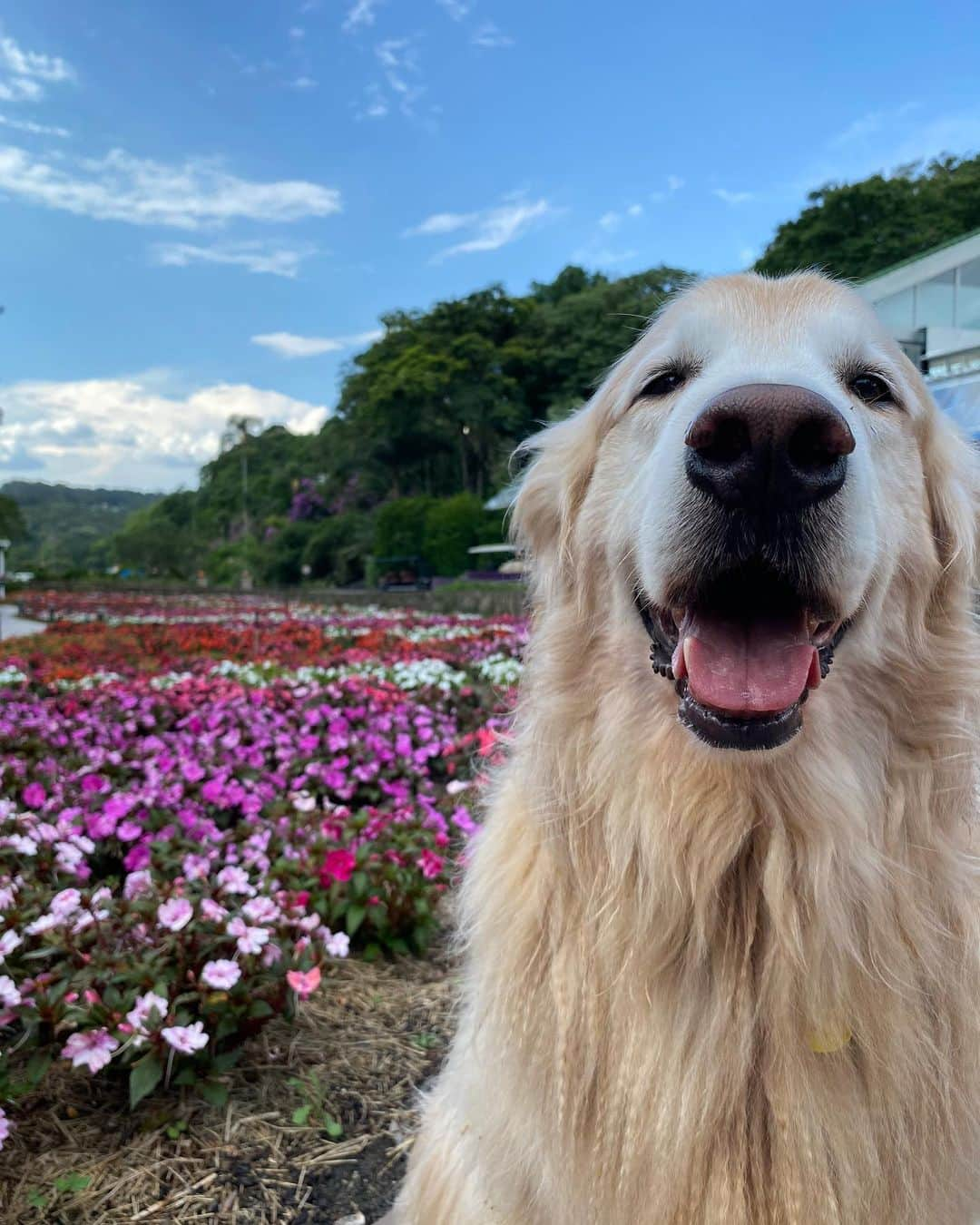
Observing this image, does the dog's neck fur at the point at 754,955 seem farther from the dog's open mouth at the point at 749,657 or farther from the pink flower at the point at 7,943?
the pink flower at the point at 7,943

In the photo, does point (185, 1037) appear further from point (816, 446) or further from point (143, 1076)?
point (816, 446)

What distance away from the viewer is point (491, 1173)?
1.59 metres

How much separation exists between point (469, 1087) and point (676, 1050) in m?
0.51

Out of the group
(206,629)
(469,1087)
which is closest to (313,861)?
(469,1087)

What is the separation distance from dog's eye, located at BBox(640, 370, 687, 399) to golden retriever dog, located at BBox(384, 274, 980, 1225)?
2.7 inches

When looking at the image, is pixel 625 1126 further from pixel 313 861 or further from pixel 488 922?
pixel 313 861

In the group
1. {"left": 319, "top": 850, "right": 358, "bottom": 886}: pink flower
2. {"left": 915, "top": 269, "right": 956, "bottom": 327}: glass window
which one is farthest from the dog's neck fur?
{"left": 915, "top": 269, "right": 956, "bottom": 327}: glass window

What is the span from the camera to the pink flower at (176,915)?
240 cm

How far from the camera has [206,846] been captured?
329 centimetres

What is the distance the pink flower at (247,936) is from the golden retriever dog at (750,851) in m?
0.89

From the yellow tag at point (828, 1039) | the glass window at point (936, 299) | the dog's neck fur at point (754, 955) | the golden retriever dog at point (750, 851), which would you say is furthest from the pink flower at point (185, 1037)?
the glass window at point (936, 299)

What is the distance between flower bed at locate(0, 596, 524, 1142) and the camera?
2.22 m

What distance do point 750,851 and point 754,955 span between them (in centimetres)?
17

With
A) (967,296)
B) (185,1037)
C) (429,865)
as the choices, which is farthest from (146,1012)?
(967,296)
